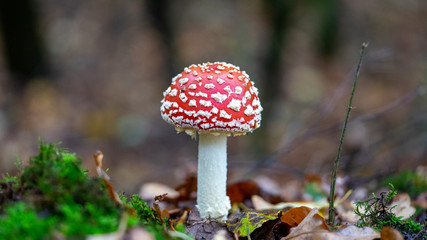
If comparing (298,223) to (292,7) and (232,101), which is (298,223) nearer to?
(232,101)

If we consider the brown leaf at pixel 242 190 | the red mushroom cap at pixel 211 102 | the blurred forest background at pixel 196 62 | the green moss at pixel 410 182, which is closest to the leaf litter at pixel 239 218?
the brown leaf at pixel 242 190

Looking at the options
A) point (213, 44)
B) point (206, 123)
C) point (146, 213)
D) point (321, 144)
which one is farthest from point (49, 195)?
point (213, 44)

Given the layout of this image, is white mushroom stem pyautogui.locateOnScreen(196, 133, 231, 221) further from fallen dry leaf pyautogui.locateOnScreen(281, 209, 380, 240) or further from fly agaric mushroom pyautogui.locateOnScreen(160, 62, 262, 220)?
fallen dry leaf pyautogui.locateOnScreen(281, 209, 380, 240)

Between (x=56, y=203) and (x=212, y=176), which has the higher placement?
(x=212, y=176)

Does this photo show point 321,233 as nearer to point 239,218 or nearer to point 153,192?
point 239,218

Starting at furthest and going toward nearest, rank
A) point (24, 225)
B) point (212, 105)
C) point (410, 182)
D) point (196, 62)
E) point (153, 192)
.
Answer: point (196, 62) → point (153, 192) → point (410, 182) → point (212, 105) → point (24, 225)

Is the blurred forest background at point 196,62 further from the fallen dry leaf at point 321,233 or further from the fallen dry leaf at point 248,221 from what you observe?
the fallen dry leaf at point 321,233

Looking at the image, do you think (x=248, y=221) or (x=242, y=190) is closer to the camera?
(x=248, y=221)

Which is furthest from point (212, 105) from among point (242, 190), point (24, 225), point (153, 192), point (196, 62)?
point (196, 62)

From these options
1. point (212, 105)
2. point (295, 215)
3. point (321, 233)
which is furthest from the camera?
point (212, 105)
